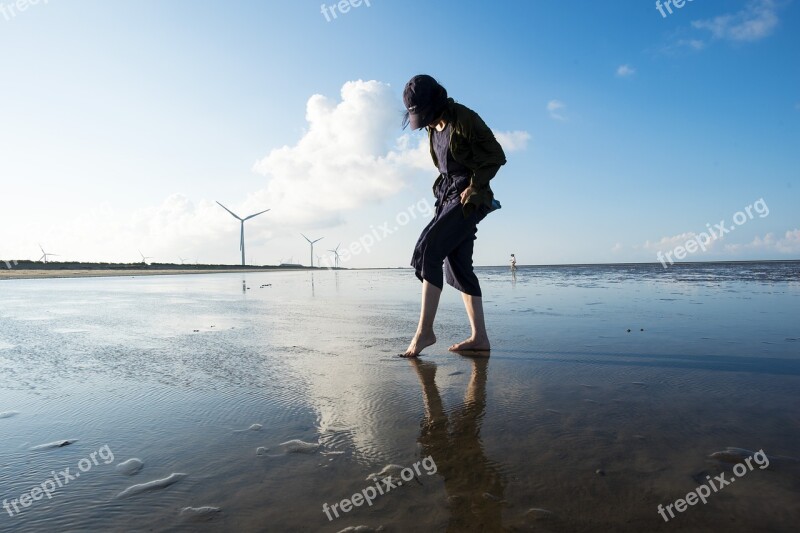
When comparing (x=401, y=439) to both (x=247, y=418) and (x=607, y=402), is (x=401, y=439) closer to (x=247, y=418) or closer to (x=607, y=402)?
(x=247, y=418)

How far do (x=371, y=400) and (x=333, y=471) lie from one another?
0.85m

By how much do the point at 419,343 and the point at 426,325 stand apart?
0.16 metres

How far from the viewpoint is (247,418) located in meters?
2.08

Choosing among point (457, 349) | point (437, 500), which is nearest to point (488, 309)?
point (457, 349)

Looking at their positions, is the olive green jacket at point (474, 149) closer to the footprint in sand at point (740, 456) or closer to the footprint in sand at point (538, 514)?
the footprint in sand at point (740, 456)

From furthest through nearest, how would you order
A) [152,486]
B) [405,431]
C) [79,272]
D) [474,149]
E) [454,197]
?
[79,272]
[454,197]
[474,149]
[405,431]
[152,486]

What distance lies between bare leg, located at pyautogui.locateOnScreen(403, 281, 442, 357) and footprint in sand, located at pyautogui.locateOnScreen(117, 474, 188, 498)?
2228mm

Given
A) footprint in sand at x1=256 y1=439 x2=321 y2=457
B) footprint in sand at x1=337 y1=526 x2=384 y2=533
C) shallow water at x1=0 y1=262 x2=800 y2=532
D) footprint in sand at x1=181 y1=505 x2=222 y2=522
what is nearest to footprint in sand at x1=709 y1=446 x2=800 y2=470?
shallow water at x1=0 y1=262 x2=800 y2=532

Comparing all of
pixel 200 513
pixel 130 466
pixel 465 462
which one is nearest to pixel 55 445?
pixel 130 466

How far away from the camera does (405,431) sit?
190 centimetres

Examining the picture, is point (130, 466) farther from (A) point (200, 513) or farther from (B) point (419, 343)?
(B) point (419, 343)

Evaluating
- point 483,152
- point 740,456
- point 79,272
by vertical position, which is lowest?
point 740,456

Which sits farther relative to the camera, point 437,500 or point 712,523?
point 437,500

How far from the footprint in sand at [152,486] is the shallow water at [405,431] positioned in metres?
0.01
